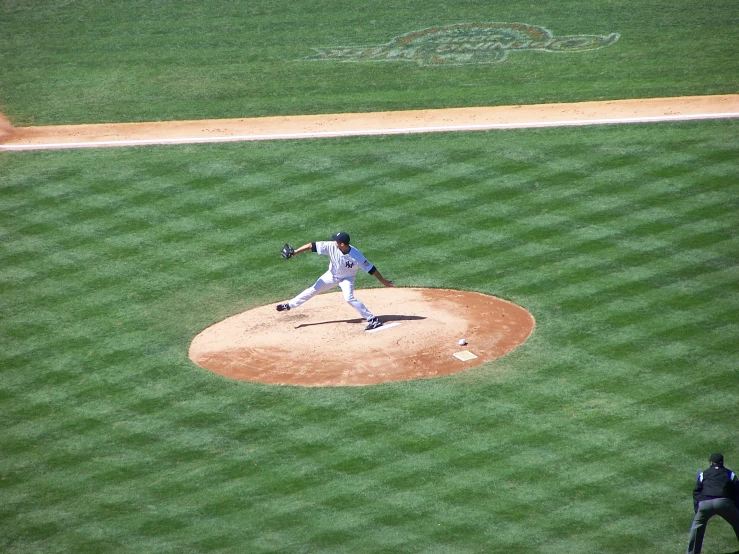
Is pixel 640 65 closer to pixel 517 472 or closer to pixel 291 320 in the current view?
pixel 291 320

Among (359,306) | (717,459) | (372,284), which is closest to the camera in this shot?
(717,459)

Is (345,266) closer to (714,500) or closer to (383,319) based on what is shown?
(383,319)

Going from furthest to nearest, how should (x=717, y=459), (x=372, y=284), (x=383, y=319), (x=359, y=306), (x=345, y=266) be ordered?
(x=372, y=284), (x=383, y=319), (x=345, y=266), (x=359, y=306), (x=717, y=459)

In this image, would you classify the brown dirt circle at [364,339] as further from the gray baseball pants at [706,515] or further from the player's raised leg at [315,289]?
the gray baseball pants at [706,515]

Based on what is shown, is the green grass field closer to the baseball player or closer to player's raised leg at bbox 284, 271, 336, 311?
player's raised leg at bbox 284, 271, 336, 311

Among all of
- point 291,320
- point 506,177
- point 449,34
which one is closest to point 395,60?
point 449,34

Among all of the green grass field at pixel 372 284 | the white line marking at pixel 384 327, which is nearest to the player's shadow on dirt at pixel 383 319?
the white line marking at pixel 384 327

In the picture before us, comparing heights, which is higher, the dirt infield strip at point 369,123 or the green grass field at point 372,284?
the dirt infield strip at point 369,123

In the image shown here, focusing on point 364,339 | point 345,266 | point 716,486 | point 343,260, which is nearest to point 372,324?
point 364,339
